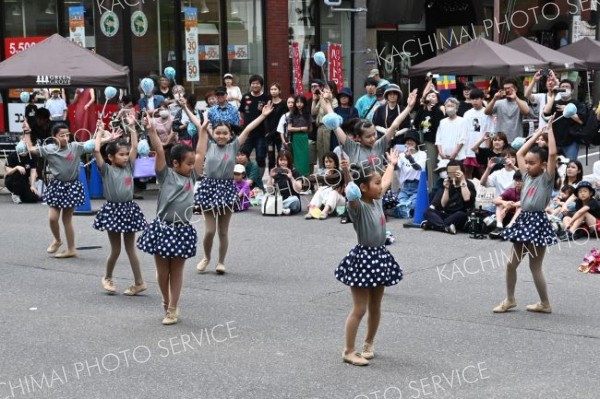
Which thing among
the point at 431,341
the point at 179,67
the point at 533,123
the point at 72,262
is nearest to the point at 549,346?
the point at 431,341

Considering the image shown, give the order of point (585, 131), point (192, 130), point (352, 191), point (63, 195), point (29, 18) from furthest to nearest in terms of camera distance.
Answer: point (29, 18)
point (192, 130)
point (585, 131)
point (63, 195)
point (352, 191)

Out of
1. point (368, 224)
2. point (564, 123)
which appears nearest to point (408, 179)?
point (564, 123)

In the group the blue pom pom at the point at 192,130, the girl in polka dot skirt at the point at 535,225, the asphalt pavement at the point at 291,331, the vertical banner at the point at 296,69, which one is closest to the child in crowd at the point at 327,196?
the asphalt pavement at the point at 291,331

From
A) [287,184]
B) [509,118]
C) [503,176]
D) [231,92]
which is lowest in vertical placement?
[287,184]

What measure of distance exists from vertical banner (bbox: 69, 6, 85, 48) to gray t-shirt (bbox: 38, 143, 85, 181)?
9247 millimetres

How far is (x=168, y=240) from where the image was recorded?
8.33 meters

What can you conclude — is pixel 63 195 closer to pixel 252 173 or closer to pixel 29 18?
pixel 252 173

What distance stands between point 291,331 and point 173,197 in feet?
5.21

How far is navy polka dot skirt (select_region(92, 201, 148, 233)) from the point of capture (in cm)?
953

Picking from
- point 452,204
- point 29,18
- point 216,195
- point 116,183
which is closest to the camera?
point 116,183

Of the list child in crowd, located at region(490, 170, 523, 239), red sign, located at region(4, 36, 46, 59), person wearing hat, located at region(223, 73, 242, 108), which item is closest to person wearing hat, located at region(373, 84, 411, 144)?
child in crowd, located at region(490, 170, 523, 239)

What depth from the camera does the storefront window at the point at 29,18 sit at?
19973 mm

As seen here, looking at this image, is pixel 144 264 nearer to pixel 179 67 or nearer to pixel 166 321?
pixel 166 321

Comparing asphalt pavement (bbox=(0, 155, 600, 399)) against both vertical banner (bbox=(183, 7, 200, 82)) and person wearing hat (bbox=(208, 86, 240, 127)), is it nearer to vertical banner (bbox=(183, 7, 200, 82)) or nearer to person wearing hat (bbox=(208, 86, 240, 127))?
person wearing hat (bbox=(208, 86, 240, 127))
